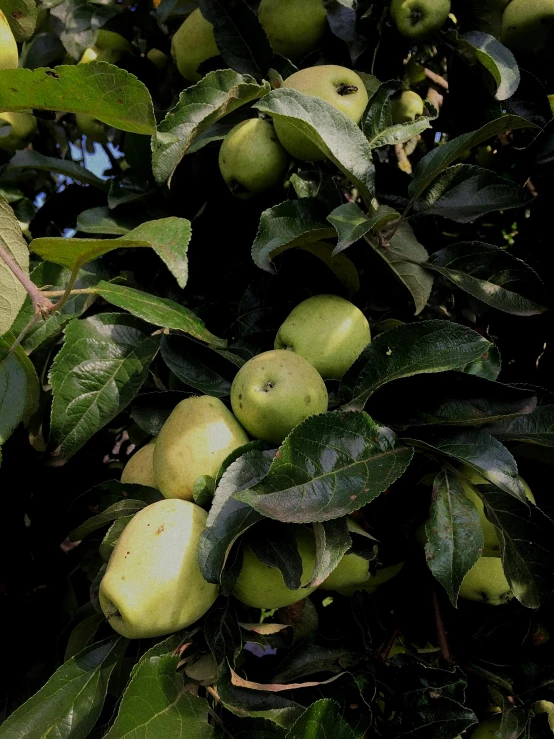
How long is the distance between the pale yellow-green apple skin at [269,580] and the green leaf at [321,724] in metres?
0.14

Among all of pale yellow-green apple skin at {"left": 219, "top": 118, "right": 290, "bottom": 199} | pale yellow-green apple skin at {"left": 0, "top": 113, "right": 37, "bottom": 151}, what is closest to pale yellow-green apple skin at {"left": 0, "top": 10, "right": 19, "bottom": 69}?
pale yellow-green apple skin at {"left": 219, "top": 118, "right": 290, "bottom": 199}

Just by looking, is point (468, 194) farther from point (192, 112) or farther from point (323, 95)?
point (192, 112)

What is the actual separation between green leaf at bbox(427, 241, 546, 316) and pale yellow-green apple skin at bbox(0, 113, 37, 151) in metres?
1.11

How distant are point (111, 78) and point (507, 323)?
2.84ft

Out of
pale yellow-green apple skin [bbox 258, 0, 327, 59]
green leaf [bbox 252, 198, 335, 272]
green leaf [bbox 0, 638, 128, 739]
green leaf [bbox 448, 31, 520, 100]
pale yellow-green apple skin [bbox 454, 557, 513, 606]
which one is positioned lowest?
pale yellow-green apple skin [bbox 454, 557, 513, 606]

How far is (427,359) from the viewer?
0.90 meters

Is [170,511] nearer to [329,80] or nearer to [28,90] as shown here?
[28,90]

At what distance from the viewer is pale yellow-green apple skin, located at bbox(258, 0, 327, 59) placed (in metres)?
1.28

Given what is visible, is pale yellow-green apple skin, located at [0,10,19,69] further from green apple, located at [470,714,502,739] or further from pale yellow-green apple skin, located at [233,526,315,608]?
green apple, located at [470,714,502,739]

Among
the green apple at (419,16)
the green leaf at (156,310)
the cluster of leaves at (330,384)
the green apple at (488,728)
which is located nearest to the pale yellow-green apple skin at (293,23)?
the cluster of leaves at (330,384)

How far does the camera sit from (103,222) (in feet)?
4.27

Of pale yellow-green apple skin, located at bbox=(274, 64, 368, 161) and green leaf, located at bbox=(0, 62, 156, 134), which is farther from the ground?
green leaf, located at bbox=(0, 62, 156, 134)

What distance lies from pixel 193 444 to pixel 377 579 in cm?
44

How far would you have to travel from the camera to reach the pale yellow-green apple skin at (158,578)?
833 mm
